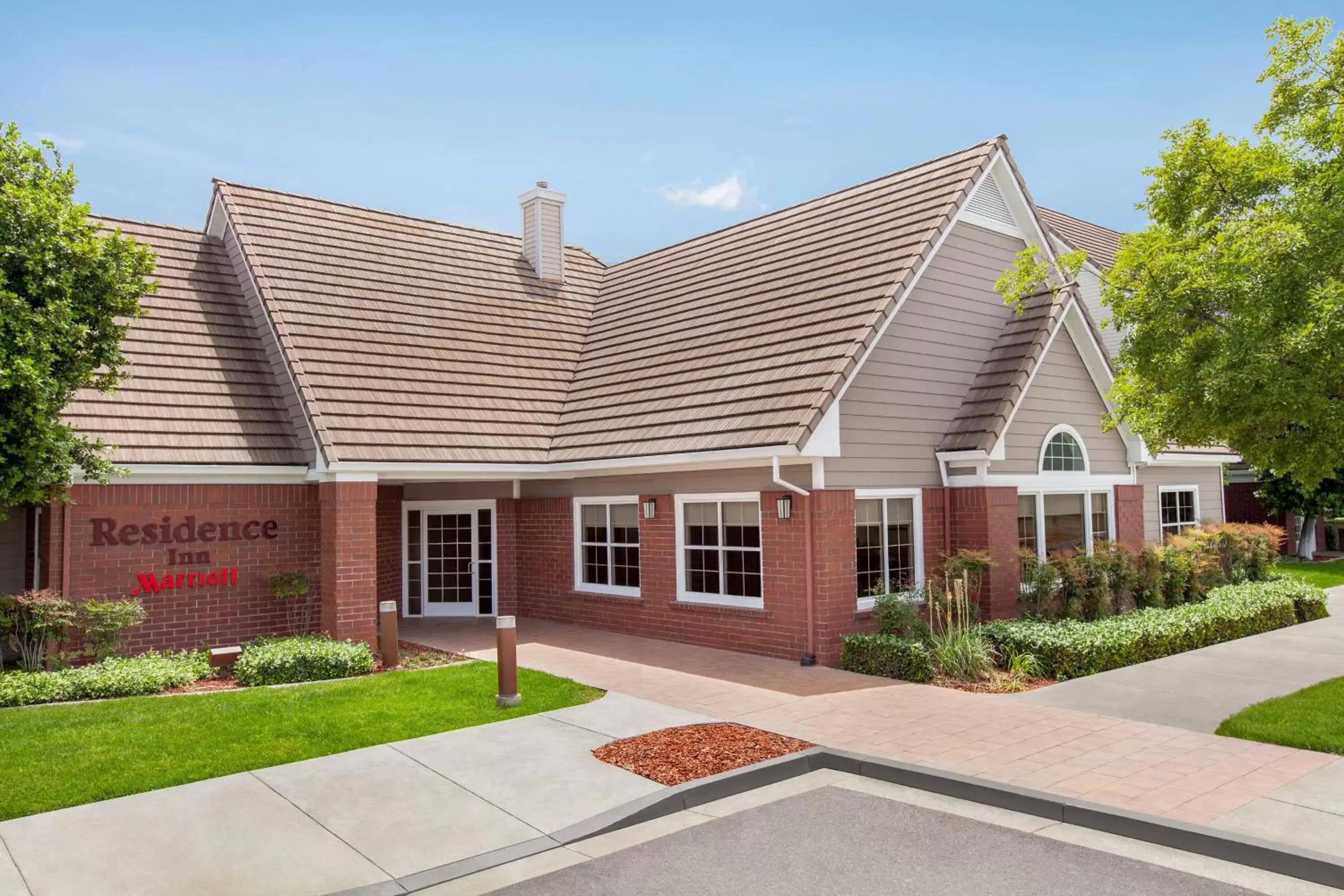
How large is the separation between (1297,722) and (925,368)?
6686 mm

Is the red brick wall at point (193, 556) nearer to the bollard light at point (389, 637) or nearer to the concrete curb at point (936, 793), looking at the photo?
the bollard light at point (389, 637)

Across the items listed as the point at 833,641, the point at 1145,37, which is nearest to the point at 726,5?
the point at 1145,37

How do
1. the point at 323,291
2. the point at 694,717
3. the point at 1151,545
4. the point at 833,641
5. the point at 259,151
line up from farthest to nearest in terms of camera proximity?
the point at 259,151, the point at 323,291, the point at 1151,545, the point at 833,641, the point at 694,717

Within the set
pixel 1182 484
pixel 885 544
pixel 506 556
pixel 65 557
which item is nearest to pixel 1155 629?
pixel 885 544

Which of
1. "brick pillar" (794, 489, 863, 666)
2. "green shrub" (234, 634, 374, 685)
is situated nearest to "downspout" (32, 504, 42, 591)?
"green shrub" (234, 634, 374, 685)

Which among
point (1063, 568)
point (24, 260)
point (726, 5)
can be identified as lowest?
point (1063, 568)

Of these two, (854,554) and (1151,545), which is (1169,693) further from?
(1151,545)

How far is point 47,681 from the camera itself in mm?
10742

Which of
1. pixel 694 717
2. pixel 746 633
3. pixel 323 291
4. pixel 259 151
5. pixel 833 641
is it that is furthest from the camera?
pixel 259 151

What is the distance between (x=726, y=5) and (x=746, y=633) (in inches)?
320

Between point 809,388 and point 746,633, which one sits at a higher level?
point 809,388

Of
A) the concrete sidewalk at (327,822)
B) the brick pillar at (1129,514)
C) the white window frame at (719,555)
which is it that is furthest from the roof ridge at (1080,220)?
the concrete sidewalk at (327,822)

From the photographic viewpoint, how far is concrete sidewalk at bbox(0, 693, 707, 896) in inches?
232

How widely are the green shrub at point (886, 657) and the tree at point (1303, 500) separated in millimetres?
18353
